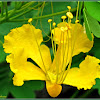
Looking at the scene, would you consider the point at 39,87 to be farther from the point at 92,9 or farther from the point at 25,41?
the point at 92,9

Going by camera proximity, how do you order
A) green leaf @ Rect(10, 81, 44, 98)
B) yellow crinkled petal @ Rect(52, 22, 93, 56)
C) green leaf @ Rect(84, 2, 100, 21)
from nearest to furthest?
green leaf @ Rect(84, 2, 100, 21)
yellow crinkled petal @ Rect(52, 22, 93, 56)
green leaf @ Rect(10, 81, 44, 98)

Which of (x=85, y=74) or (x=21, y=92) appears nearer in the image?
(x=85, y=74)

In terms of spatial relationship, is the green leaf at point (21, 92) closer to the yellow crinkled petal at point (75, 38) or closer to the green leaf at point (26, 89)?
the green leaf at point (26, 89)

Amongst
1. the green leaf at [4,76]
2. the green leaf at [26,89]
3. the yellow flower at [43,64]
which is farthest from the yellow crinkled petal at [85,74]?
the green leaf at [4,76]

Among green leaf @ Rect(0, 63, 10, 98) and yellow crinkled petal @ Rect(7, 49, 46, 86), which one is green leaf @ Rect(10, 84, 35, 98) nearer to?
green leaf @ Rect(0, 63, 10, 98)

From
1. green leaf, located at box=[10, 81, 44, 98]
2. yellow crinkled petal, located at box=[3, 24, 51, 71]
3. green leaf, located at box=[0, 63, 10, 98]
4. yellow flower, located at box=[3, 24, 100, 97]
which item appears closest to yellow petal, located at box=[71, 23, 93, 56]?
yellow flower, located at box=[3, 24, 100, 97]

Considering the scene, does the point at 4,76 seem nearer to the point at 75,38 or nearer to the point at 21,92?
the point at 21,92

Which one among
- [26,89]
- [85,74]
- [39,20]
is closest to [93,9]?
[85,74]

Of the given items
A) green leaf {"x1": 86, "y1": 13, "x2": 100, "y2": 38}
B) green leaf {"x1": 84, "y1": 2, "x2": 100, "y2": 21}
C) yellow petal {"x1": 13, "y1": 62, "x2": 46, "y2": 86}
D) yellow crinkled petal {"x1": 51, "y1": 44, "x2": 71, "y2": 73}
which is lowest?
yellow petal {"x1": 13, "y1": 62, "x2": 46, "y2": 86}
